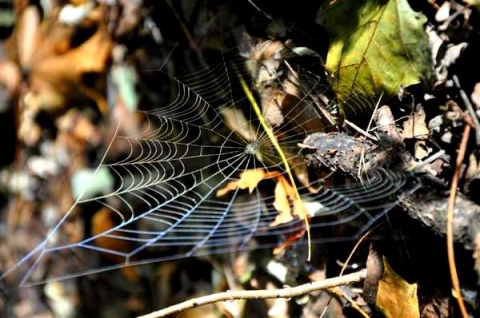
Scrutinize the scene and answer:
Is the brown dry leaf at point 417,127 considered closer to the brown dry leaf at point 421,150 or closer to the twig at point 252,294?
the brown dry leaf at point 421,150

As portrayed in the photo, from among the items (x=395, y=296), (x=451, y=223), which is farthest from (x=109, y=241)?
(x=451, y=223)

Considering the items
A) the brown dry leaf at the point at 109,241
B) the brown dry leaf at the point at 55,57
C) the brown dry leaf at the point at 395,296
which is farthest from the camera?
the brown dry leaf at the point at 55,57

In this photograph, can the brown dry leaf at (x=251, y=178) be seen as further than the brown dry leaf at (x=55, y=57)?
No

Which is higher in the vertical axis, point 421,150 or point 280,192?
point 421,150

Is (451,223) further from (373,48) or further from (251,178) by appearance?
(251,178)

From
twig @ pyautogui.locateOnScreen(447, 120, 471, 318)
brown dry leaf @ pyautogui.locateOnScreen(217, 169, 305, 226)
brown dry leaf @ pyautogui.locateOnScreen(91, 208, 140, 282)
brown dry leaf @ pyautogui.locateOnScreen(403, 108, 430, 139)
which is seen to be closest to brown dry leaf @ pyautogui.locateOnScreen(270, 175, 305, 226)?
brown dry leaf @ pyautogui.locateOnScreen(217, 169, 305, 226)

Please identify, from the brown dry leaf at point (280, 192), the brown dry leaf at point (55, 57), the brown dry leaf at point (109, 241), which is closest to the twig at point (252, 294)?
the brown dry leaf at point (280, 192)
